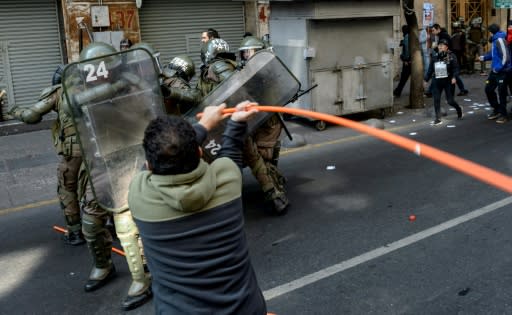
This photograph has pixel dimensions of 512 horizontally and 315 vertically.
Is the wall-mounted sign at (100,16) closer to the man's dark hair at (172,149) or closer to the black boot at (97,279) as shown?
the black boot at (97,279)

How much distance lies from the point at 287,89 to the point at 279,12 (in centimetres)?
543

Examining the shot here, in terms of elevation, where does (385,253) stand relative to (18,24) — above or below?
below

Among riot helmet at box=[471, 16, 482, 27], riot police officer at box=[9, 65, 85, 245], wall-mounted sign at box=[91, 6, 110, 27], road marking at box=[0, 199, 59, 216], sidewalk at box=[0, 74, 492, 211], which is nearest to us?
riot police officer at box=[9, 65, 85, 245]

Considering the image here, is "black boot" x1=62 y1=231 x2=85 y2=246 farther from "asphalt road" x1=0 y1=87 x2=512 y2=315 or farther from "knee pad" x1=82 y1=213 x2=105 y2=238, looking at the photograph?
"knee pad" x1=82 y1=213 x2=105 y2=238

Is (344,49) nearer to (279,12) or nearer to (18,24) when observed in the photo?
(279,12)

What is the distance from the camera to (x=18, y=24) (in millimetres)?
11523

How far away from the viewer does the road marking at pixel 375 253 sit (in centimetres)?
447

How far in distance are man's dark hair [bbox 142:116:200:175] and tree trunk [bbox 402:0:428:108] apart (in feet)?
34.0

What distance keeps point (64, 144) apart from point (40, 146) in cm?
516

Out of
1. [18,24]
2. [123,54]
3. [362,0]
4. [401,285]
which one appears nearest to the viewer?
[123,54]

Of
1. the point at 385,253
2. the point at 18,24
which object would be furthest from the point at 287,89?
the point at 18,24

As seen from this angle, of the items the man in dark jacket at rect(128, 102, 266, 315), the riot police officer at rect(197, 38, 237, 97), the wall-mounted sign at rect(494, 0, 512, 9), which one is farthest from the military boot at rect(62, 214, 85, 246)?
the wall-mounted sign at rect(494, 0, 512, 9)

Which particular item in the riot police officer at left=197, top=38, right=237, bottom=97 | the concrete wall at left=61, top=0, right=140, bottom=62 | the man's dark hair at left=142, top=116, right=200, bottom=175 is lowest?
the man's dark hair at left=142, top=116, right=200, bottom=175

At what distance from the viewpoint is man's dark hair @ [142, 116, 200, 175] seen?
220cm
